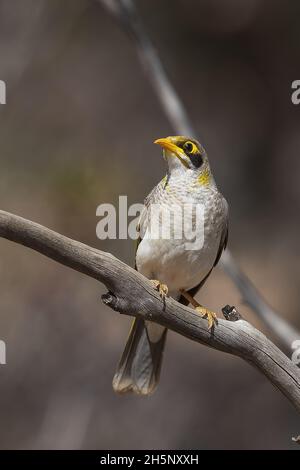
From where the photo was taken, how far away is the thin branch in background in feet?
26.2

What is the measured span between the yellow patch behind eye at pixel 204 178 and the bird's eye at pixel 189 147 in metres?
0.19

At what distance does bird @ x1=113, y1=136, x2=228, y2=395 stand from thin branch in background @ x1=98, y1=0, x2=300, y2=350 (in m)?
1.46

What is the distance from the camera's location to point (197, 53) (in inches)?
508

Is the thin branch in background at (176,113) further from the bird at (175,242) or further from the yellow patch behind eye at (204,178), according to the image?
the yellow patch behind eye at (204,178)

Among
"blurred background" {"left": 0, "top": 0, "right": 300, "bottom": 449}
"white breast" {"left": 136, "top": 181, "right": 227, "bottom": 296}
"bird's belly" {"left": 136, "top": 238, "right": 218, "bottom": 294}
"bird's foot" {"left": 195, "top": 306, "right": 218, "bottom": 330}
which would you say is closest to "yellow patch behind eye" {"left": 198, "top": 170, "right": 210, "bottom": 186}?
"white breast" {"left": 136, "top": 181, "right": 227, "bottom": 296}

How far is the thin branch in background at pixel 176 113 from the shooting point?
8.00 metres

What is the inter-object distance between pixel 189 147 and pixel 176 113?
245 centimetres

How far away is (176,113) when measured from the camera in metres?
8.73

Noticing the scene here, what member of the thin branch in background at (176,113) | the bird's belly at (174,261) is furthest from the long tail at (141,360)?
the thin branch in background at (176,113)

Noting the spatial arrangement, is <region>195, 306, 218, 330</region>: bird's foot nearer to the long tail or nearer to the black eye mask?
the long tail
